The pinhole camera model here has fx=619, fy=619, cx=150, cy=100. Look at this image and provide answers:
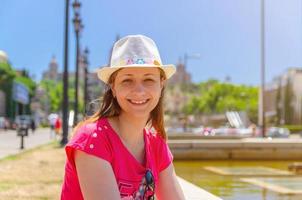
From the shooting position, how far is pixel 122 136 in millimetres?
3000

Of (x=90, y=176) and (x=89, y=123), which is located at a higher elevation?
(x=89, y=123)

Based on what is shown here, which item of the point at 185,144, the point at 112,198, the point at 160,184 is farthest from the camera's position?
the point at 185,144

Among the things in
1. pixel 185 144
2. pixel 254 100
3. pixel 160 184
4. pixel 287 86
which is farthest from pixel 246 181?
pixel 254 100

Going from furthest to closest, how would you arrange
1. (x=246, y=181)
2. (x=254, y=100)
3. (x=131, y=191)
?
1. (x=254, y=100)
2. (x=246, y=181)
3. (x=131, y=191)

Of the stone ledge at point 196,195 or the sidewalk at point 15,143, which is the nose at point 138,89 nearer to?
the stone ledge at point 196,195

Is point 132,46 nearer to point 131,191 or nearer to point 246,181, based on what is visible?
point 131,191

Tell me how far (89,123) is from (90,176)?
0.98 feet

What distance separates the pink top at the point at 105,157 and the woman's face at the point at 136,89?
138 millimetres

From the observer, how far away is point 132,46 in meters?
2.91

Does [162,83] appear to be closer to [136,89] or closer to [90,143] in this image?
[136,89]

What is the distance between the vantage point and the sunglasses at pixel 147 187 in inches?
115

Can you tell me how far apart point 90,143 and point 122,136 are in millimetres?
248

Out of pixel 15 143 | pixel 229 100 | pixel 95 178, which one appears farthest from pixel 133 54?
pixel 229 100

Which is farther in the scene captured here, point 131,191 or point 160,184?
point 160,184
